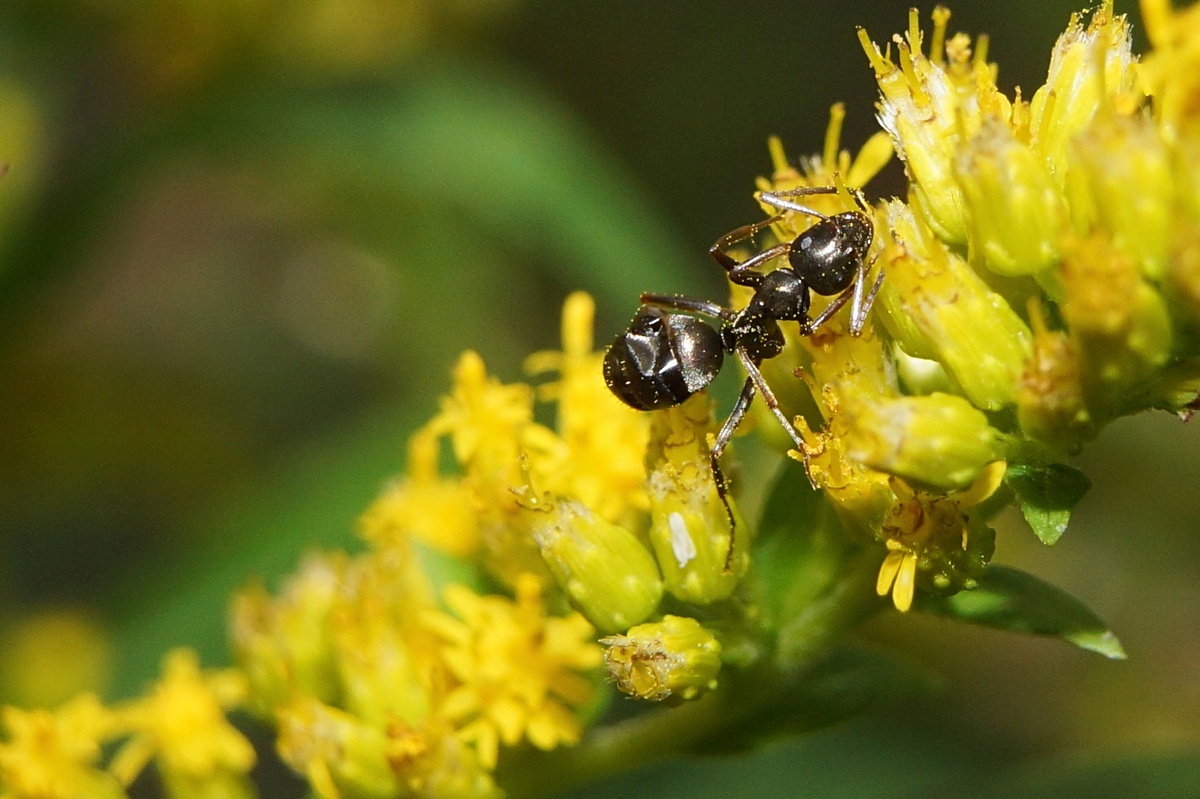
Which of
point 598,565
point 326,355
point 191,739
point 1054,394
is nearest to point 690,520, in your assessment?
point 598,565

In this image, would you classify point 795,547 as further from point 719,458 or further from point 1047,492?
point 1047,492

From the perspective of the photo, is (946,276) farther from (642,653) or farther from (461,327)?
(461,327)

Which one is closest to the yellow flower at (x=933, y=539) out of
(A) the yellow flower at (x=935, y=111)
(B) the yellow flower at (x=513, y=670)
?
(A) the yellow flower at (x=935, y=111)

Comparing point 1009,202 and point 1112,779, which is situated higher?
point 1009,202

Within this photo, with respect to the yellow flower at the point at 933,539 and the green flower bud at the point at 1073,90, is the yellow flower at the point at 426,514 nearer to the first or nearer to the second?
the yellow flower at the point at 933,539

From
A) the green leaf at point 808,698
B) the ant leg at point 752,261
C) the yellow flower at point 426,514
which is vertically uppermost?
the ant leg at point 752,261

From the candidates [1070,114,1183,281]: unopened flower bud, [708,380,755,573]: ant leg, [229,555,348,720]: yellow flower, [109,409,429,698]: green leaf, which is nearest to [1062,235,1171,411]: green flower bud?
[1070,114,1183,281]: unopened flower bud

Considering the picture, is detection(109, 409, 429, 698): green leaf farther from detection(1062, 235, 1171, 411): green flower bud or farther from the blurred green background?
detection(1062, 235, 1171, 411): green flower bud
